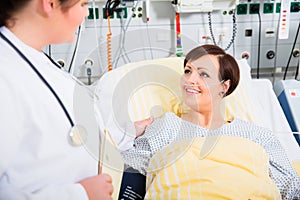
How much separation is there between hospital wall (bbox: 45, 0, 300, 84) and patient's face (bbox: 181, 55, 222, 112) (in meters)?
0.90

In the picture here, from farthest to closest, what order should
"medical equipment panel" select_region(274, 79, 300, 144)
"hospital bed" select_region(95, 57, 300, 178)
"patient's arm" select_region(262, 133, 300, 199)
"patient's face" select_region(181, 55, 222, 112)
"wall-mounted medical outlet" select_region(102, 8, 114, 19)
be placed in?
"wall-mounted medical outlet" select_region(102, 8, 114, 19) → "medical equipment panel" select_region(274, 79, 300, 144) → "hospital bed" select_region(95, 57, 300, 178) → "patient's face" select_region(181, 55, 222, 112) → "patient's arm" select_region(262, 133, 300, 199)

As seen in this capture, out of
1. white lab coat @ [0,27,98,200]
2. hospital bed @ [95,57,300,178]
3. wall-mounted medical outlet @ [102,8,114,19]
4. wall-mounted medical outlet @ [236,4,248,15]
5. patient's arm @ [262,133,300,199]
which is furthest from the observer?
wall-mounted medical outlet @ [236,4,248,15]

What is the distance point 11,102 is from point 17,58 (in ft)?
0.39

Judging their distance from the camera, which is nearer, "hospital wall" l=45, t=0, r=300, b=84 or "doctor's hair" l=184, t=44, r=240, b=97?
"doctor's hair" l=184, t=44, r=240, b=97

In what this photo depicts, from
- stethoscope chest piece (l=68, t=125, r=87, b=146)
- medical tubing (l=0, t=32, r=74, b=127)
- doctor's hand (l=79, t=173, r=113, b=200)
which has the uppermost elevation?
medical tubing (l=0, t=32, r=74, b=127)

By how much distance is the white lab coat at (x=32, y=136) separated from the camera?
0.81 meters

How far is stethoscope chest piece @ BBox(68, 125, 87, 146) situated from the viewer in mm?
921

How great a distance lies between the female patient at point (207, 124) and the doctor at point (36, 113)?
0.65m

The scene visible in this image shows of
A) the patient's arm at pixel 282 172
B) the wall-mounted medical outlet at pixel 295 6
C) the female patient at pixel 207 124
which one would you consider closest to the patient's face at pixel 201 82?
the female patient at pixel 207 124

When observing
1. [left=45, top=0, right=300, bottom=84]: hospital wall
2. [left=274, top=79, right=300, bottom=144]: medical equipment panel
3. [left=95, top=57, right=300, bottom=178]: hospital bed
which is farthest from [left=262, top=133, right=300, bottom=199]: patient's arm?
[left=45, top=0, right=300, bottom=84]: hospital wall

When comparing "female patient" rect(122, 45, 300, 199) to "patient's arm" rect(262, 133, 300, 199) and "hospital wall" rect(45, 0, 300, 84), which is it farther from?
"hospital wall" rect(45, 0, 300, 84)

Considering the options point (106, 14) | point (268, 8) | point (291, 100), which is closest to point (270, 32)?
point (268, 8)

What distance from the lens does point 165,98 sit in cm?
203

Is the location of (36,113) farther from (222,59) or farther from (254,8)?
(254,8)
